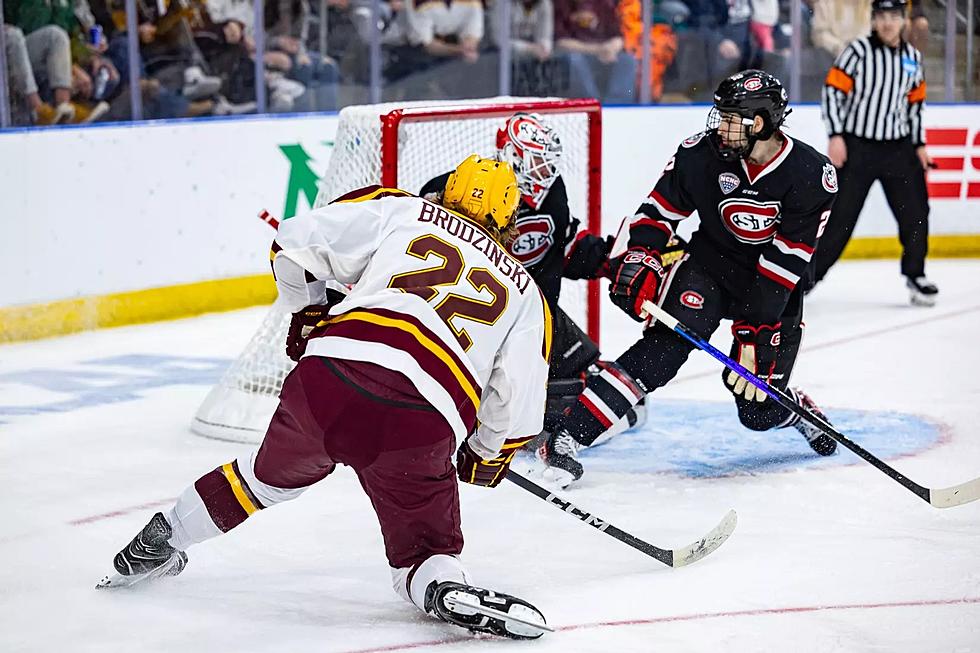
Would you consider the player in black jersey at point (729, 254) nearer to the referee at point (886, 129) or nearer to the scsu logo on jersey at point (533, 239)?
the scsu logo on jersey at point (533, 239)

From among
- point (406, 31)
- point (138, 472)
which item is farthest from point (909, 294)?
point (138, 472)

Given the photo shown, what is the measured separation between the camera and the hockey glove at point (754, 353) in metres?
3.48

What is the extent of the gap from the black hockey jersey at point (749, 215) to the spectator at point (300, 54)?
2.97 metres

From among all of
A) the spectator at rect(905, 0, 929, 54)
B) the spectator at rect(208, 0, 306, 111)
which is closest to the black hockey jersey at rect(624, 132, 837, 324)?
the spectator at rect(208, 0, 306, 111)

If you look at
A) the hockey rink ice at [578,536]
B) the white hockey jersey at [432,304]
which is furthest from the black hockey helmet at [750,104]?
the white hockey jersey at [432,304]

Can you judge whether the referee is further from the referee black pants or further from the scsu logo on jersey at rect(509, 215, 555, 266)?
the scsu logo on jersey at rect(509, 215, 555, 266)

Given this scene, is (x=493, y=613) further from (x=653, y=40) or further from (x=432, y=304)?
(x=653, y=40)

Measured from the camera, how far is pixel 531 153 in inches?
139

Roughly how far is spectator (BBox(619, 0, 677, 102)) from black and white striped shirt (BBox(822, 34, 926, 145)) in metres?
1.20

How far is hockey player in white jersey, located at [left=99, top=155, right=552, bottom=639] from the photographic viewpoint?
232 centimetres

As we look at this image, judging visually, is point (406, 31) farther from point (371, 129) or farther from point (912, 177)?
point (371, 129)

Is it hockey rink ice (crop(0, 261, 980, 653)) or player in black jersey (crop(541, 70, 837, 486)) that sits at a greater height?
player in black jersey (crop(541, 70, 837, 486))

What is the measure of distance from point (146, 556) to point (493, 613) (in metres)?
0.66

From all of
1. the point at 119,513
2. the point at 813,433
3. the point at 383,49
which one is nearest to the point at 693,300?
the point at 813,433
